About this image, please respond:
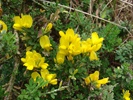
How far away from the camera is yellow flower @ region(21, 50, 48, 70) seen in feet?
4.52

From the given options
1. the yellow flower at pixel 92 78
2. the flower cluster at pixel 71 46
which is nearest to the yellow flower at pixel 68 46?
the flower cluster at pixel 71 46

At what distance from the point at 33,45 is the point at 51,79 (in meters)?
0.18

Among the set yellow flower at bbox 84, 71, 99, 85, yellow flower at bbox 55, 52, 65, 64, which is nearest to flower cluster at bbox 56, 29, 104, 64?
yellow flower at bbox 55, 52, 65, 64

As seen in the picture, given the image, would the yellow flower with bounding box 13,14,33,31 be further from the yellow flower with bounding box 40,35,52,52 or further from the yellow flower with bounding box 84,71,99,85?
the yellow flower with bounding box 84,71,99,85

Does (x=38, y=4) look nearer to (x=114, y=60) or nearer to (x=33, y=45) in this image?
(x=33, y=45)

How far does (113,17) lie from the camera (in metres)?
2.12

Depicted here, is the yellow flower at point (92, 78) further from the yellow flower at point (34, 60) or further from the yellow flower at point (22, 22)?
the yellow flower at point (22, 22)

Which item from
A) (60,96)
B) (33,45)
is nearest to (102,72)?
(60,96)

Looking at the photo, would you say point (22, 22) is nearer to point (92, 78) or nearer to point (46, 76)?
point (46, 76)

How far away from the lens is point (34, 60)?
4.58ft

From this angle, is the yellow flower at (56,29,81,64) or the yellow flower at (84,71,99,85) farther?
the yellow flower at (84,71,99,85)

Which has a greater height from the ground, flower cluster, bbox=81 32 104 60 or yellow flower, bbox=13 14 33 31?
yellow flower, bbox=13 14 33 31

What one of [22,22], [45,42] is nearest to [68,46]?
[45,42]

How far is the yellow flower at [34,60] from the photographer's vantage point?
1378mm
